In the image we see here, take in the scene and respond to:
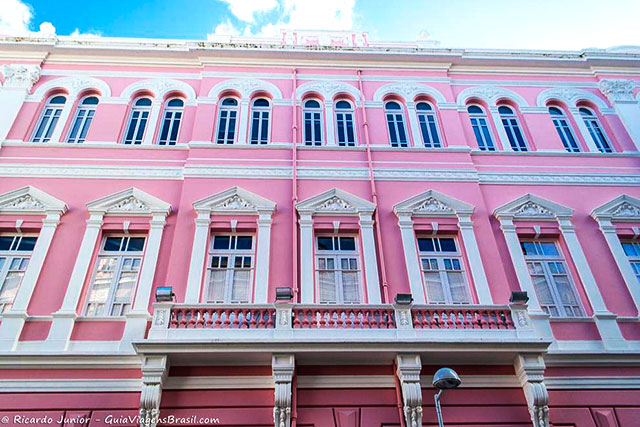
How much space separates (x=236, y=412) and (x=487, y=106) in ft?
37.3

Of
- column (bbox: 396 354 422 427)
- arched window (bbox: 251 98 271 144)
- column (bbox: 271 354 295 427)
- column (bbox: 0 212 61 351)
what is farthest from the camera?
arched window (bbox: 251 98 271 144)

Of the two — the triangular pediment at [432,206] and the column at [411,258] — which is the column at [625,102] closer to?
the triangular pediment at [432,206]

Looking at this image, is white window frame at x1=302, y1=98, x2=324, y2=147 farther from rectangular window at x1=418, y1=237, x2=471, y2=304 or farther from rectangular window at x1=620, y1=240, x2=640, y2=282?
rectangular window at x1=620, y1=240, x2=640, y2=282

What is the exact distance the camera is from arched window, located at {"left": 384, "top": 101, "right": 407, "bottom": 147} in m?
14.5

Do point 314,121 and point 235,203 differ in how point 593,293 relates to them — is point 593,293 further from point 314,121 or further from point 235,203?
point 235,203

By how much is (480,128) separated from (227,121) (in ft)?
24.6

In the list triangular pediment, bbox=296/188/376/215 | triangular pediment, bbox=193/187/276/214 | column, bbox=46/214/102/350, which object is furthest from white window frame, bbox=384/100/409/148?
column, bbox=46/214/102/350

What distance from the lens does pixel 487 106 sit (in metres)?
15.4

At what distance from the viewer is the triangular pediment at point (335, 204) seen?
1233cm

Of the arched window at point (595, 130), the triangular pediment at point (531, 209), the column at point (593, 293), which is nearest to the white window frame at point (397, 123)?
the triangular pediment at point (531, 209)

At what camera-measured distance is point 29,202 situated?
1214 centimetres

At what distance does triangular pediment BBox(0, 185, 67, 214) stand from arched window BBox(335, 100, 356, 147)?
7.44 m

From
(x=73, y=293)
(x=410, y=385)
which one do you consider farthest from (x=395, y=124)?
(x=73, y=293)

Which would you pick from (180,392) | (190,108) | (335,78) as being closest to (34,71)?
(190,108)
